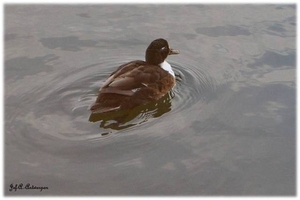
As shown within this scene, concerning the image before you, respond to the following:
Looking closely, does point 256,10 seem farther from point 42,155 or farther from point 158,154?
point 42,155

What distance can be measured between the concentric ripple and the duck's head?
16.6 inches

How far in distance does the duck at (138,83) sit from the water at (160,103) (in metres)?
0.18

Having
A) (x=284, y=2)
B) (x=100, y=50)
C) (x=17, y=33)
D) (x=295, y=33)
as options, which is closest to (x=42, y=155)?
(x=100, y=50)

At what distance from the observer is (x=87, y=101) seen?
296 inches

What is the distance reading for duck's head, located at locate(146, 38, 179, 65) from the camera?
27.1ft

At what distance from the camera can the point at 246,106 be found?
7531mm

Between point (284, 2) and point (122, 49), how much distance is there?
3.54m

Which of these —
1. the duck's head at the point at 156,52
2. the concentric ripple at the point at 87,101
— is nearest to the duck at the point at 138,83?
the duck's head at the point at 156,52

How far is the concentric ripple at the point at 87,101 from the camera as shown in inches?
269

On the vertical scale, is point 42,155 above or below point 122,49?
below
